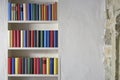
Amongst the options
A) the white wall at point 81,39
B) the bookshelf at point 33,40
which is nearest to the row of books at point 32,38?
the bookshelf at point 33,40

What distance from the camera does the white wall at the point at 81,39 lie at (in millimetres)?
3768

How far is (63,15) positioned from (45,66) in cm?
82

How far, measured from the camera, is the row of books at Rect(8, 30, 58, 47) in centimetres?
390

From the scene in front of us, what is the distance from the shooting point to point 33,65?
3898 millimetres

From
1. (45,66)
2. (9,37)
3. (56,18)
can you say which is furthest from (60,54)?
(9,37)

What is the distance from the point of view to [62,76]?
379 centimetres

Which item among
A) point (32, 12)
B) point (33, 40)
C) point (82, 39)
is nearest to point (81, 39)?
point (82, 39)

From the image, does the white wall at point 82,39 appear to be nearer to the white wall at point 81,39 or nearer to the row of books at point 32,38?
the white wall at point 81,39

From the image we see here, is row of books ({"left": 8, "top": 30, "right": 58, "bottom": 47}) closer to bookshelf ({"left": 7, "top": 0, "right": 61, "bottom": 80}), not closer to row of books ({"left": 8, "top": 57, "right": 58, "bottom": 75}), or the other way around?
bookshelf ({"left": 7, "top": 0, "right": 61, "bottom": 80})

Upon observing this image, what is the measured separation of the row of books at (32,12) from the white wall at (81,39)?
0.21m

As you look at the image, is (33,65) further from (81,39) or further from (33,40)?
(81,39)

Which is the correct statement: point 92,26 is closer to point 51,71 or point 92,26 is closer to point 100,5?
point 100,5

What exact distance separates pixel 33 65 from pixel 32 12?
808mm

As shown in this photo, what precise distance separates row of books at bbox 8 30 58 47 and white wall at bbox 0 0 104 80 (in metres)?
0.20
